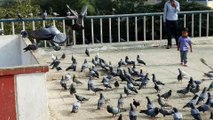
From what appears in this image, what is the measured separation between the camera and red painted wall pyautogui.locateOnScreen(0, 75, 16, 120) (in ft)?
15.6

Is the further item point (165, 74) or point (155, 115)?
point (165, 74)

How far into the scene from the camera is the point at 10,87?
4.80 metres

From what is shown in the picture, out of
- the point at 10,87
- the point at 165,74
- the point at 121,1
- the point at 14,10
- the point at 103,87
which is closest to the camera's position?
the point at 10,87

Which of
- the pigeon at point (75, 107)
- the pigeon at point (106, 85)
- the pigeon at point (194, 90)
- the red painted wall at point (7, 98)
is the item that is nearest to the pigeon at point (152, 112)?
the pigeon at point (75, 107)

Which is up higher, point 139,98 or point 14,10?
point 14,10

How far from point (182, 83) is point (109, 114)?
7.76ft

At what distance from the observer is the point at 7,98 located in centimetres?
482

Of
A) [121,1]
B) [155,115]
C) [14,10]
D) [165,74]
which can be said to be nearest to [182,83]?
[165,74]

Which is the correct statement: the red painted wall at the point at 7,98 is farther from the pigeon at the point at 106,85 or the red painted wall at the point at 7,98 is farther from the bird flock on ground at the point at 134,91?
the pigeon at the point at 106,85

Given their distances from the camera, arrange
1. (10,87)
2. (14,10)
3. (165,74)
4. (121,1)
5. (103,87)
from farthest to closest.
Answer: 1. (121,1)
2. (14,10)
3. (165,74)
4. (103,87)
5. (10,87)

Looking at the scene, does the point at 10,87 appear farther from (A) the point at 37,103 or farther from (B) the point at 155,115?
(B) the point at 155,115

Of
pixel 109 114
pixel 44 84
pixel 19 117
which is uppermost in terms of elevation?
pixel 44 84

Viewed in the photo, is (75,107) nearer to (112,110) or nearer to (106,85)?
(112,110)

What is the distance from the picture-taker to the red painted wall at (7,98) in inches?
188
